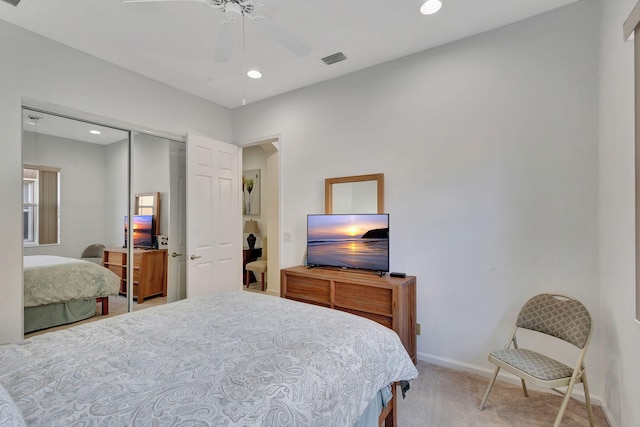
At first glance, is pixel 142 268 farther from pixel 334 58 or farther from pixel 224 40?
pixel 334 58

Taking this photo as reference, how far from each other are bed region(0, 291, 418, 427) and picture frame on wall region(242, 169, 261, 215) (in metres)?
4.13

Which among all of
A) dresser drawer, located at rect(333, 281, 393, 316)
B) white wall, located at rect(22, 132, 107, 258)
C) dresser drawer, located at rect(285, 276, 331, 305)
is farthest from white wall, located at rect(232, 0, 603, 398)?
white wall, located at rect(22, 132, 107, 258)

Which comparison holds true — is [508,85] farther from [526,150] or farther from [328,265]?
[328,265]

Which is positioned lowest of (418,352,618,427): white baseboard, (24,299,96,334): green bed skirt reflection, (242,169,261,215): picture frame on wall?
(418,352,618,427): white baseboard

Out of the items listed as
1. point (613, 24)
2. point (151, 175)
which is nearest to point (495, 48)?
point (613, 24)

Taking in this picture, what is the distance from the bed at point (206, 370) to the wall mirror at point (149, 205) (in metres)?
1.77

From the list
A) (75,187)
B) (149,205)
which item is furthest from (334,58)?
(75,187)

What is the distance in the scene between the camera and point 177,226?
3508 mm

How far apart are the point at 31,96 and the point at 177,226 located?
1690 millimetres

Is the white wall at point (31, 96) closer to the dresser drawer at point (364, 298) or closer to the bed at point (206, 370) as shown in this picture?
the bed at point (206, 370)

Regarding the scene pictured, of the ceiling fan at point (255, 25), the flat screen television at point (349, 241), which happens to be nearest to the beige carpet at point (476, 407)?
the flat screen television at point (349, 241)

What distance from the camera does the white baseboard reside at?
2.01m

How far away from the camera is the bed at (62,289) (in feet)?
8.20

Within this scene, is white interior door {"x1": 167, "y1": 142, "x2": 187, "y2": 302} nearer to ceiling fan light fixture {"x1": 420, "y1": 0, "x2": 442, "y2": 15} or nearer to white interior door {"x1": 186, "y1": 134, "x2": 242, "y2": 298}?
white interior door {"x1": 186, "y1": 134, "x2": 242, "y2": 298}
